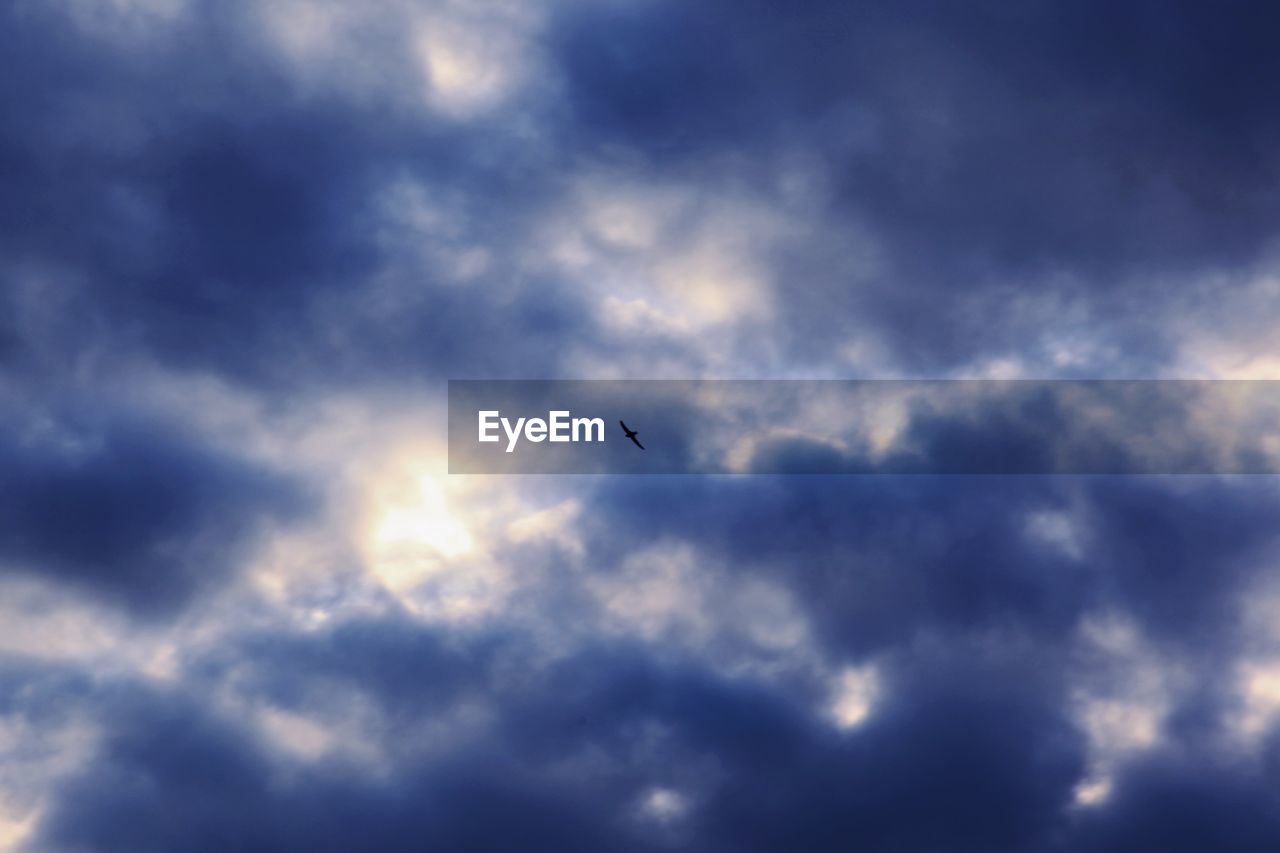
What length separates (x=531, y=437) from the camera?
142m

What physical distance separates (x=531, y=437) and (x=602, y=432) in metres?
14.3

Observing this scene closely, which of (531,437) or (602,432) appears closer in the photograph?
(531,437)

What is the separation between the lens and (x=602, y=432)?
15112cm
